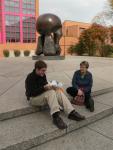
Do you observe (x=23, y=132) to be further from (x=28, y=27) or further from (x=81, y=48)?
(x=28, y=27)

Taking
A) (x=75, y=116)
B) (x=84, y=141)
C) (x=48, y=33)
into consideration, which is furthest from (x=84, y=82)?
(x=48, y=33)

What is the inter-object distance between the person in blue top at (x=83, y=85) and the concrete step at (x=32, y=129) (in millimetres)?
216

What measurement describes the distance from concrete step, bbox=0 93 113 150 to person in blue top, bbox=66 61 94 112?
0.71 feet

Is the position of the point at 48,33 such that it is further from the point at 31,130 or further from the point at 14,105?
the point at 31,130

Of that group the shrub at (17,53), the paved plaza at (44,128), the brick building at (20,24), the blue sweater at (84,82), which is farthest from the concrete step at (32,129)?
the brick building at (20,24)

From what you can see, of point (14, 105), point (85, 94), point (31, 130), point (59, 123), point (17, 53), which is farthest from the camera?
point (17, 53)

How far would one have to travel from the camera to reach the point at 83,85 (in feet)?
13.4

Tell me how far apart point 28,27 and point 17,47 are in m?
19.7

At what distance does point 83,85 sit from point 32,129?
4.96ft

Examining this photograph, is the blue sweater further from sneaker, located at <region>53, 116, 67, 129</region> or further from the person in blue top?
sneaker, located at <region>53, 116, 67, 129</region>

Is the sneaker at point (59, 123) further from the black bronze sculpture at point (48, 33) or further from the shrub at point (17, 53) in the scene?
the shrub at point (17, 53)

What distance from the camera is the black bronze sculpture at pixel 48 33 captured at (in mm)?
9438

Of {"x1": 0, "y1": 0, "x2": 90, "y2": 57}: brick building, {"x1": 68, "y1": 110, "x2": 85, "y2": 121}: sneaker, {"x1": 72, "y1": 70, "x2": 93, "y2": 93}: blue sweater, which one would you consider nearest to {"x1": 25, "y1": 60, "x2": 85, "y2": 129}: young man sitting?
{"x1": 68, "y1": 110, "x2": 85, "y2": 121}: sneaker

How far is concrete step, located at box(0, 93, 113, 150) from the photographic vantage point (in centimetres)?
277
